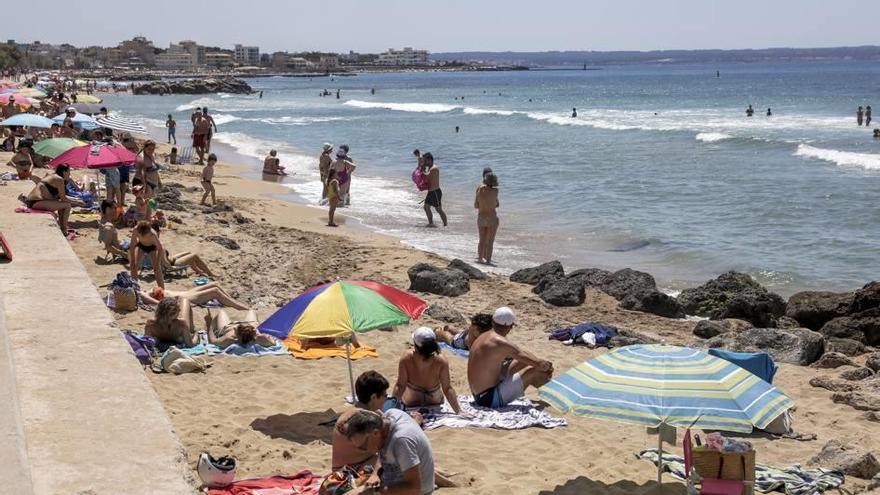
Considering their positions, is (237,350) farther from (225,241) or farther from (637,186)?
(637,186)

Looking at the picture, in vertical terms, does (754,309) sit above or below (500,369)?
below

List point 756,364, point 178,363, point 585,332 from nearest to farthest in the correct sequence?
point 756,364, point 178,363, point 585,332

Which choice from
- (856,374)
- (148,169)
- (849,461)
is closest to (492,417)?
(849,461)

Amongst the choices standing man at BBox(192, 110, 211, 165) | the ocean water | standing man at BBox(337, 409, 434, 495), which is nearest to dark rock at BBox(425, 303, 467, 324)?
the ocean water

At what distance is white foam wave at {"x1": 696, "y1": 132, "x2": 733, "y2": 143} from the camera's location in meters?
37.1

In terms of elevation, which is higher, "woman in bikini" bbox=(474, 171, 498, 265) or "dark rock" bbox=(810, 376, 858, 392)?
"woman in bikini" bbox=(474, 171, 498, 265)

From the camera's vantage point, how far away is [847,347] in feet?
35.9

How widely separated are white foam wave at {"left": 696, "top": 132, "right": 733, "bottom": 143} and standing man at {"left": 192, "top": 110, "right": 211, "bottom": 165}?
18.5 meters

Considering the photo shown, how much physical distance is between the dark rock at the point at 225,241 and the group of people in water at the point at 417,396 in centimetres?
568

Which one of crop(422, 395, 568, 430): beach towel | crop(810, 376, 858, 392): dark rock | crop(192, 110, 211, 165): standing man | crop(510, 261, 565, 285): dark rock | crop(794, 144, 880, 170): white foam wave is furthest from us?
crop(794, 144, 880, 170): white foam wave

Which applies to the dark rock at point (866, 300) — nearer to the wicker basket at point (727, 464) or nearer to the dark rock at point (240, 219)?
the wicker basket at point (727, 464)

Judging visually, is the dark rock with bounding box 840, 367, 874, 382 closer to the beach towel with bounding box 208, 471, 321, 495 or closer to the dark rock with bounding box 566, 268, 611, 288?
the dark rock with bounding box 566, 268, 611, 288

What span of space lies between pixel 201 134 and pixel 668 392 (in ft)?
76.6

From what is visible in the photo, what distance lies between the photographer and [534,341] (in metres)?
10.7
